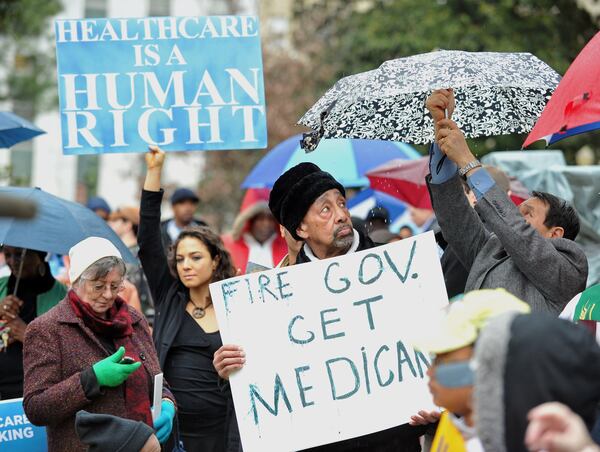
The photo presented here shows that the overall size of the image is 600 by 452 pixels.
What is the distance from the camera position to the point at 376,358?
5.11 m

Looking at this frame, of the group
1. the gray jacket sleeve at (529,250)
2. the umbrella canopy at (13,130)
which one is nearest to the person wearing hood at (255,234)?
the umbrella canopy at (13,130)

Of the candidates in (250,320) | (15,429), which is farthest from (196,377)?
(250,320)

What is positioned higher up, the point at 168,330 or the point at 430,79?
the point at 430,79

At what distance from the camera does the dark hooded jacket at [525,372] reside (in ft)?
9.82

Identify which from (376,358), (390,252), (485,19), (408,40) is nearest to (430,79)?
(390,252)

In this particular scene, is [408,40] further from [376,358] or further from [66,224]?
[376,358]

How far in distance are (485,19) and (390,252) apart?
1506 centimetres

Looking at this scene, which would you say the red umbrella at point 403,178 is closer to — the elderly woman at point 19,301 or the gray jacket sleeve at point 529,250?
the elderly woman at point 19,301

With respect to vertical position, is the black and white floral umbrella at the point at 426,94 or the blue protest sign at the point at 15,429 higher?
the black and white floral umbrella at the point at 426,94

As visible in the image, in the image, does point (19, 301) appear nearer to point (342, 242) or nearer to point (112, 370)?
point (112, 370)

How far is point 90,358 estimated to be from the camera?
545 cm

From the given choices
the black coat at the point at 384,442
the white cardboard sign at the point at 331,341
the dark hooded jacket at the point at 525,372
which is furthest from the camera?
the black coat at the point at 384,442

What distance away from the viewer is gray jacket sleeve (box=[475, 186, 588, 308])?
188 inches

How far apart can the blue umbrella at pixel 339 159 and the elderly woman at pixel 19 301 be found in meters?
2.91
